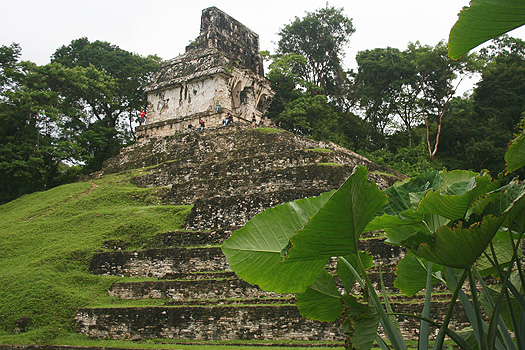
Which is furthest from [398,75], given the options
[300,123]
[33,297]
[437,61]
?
[33,297]

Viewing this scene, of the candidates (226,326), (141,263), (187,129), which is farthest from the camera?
(187,129)

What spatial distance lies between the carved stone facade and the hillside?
249 centimetres

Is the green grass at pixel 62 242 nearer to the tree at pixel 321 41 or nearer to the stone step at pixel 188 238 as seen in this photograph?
the stone step at pixel 188 238

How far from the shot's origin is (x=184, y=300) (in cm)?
801

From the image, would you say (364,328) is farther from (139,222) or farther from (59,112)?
(59,112)

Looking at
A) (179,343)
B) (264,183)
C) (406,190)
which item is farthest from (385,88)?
(406,190)

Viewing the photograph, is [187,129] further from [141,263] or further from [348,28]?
[348,28]

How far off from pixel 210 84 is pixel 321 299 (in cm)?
1823

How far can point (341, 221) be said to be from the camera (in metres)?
1.79

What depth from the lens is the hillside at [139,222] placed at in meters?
7.86

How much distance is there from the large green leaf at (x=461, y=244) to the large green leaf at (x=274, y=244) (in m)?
0.56

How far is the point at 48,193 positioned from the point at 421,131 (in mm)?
17025

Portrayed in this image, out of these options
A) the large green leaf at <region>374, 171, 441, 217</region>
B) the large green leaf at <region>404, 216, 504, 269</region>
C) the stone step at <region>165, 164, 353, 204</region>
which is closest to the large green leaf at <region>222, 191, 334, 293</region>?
the large green leaf at <region>374, 171, 441, 217</region>

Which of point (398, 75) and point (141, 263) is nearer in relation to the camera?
point (141, 263)
